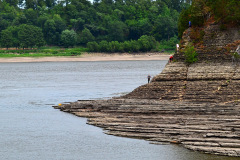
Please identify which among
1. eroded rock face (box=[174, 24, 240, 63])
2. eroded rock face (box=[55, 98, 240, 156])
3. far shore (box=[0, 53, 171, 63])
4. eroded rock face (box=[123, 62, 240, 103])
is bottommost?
far shore (box=[0, 53, 171, 63])

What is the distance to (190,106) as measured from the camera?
45.2m

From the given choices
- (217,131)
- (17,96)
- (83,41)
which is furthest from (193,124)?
(83,41)

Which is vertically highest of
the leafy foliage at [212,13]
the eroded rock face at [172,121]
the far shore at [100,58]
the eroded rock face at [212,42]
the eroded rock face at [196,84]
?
the leafy foliage at [212,13]

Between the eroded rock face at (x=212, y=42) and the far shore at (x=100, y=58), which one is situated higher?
the eroded rock face at (x=212, y=42)

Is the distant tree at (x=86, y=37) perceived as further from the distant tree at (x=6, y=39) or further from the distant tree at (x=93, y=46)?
the distant tree at (x=6, y=39)

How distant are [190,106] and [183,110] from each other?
0.72 m

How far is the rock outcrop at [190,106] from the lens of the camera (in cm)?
3775

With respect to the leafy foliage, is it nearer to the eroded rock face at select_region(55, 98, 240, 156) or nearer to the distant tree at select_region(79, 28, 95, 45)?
the eroded rock face at select_region(55, 98, 240, 156)

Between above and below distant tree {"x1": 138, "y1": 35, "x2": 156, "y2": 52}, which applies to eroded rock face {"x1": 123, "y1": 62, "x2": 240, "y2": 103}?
above

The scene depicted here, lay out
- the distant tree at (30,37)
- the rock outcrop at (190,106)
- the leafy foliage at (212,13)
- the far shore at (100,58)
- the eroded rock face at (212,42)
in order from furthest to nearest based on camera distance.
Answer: the distant tree at (30,37) → the far shore at (100,58) → the leafy foliage at (212,13) → the eroded rock face at (212,42) → the rock outcrop at (190,106)

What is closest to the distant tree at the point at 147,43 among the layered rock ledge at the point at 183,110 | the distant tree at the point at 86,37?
the distant tree at the point at 86,37

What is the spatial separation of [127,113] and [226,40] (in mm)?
12957

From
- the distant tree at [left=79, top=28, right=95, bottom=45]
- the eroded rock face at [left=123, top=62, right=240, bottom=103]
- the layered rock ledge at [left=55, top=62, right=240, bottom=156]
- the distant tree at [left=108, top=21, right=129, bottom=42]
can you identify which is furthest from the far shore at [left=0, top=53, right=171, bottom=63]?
the eroded rock face at [left=123, top=62, right=240, bottom=103]

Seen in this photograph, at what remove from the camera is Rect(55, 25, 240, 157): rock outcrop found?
37.8 m
